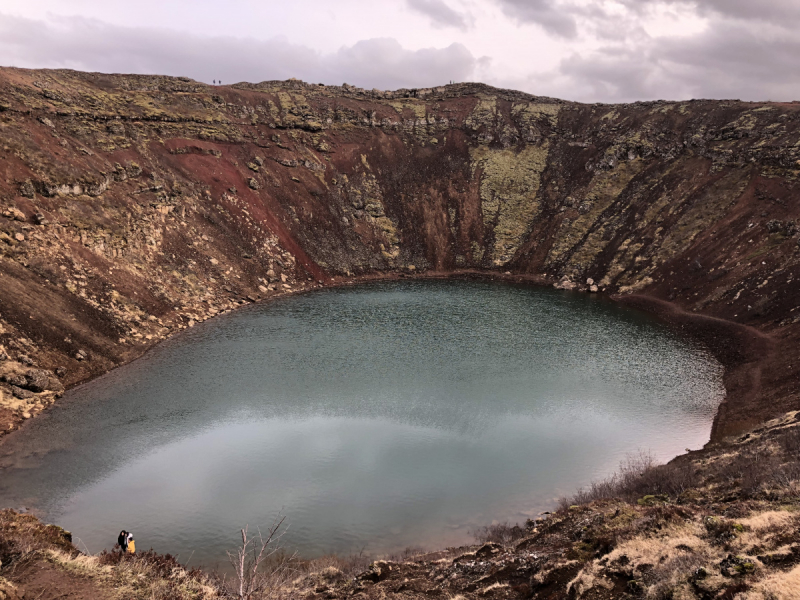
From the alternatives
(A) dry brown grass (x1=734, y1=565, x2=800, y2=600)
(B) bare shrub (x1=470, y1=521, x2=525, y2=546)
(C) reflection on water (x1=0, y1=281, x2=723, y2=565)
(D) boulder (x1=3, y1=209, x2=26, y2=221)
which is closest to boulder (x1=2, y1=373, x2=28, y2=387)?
(C) reflection on water (x1=0, y1=281, x2=723, y2=565)

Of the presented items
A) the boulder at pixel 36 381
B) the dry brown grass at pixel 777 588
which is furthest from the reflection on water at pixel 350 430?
the dry brown grass at pixel 777 588

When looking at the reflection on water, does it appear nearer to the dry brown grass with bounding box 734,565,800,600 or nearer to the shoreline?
the shoreline

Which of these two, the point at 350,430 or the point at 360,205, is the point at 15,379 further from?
the point at 360,205

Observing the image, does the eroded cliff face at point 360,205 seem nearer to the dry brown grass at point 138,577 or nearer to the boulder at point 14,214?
the boulder at point 14,214

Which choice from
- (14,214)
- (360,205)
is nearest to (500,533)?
(14,214)

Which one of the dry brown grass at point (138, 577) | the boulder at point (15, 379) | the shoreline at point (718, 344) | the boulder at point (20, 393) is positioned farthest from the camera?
the shoreline at point (718, 344)

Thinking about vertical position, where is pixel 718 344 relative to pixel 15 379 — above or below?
above

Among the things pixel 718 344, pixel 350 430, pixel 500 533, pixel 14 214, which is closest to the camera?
pixel 500 533

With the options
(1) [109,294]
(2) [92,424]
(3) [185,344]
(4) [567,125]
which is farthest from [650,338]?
(4) [567,125]
